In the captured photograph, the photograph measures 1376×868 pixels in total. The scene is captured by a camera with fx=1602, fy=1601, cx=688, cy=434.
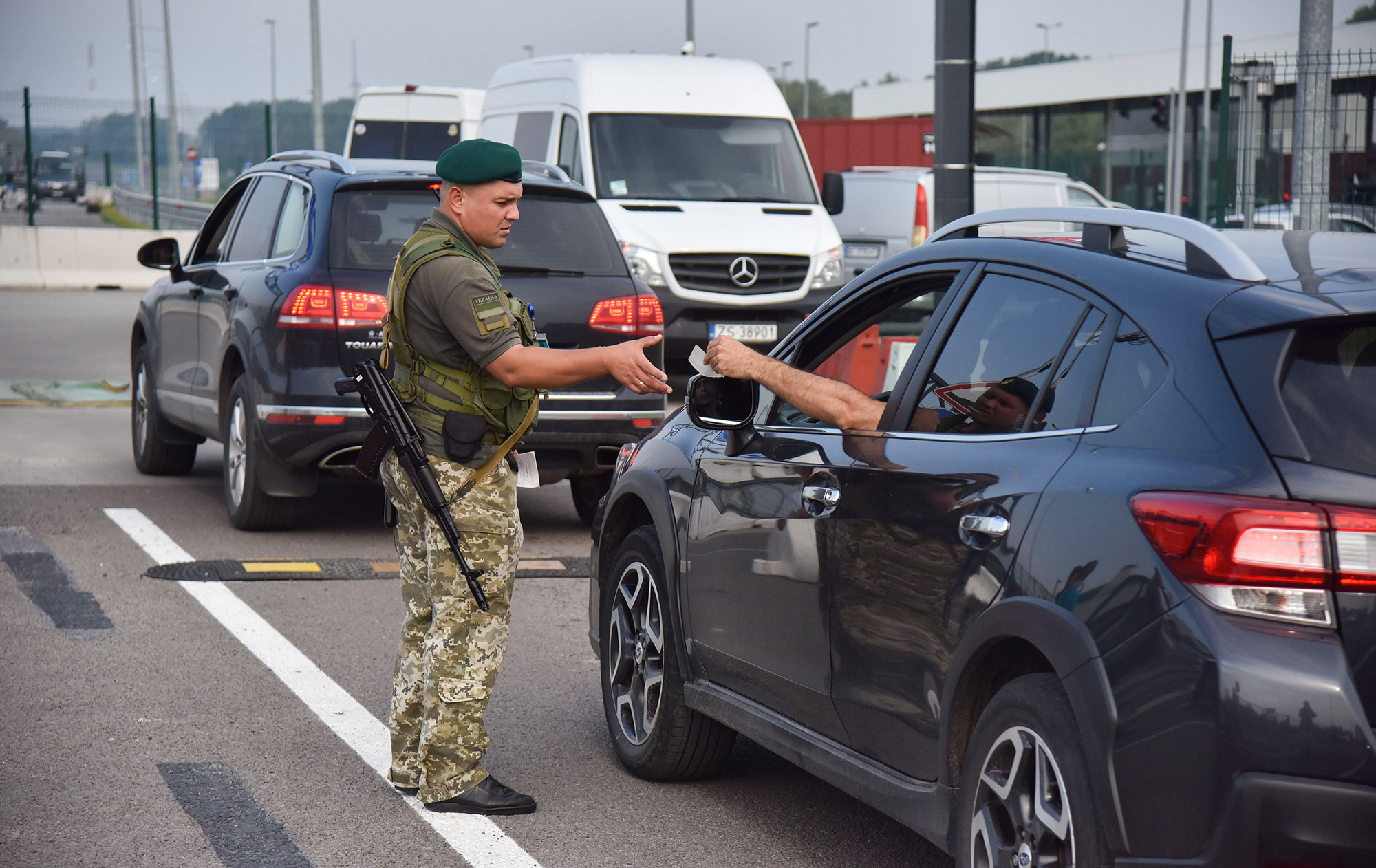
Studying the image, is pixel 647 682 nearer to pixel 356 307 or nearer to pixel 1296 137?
pixel 356 307

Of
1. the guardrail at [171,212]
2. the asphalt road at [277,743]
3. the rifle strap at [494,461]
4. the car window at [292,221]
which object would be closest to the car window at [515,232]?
the car window at [292,221]

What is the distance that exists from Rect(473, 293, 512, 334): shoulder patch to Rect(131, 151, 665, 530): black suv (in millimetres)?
3569

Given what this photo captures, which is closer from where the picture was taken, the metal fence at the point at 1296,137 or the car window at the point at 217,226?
the car window at the point at 217,226

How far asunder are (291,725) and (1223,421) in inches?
140

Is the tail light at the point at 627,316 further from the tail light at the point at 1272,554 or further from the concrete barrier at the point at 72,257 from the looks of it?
the concrete barrier at the point at 72,257

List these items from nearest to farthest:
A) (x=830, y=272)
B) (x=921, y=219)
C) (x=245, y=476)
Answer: (x=245, y=476), (x=830, y=272), (x=921, y=219)

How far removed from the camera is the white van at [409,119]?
76.2ft

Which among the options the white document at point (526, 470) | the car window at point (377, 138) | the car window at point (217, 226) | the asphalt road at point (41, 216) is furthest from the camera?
the asphalt road at point (41, 216)

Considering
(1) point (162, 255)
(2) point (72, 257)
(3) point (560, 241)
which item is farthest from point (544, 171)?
(2) point (72, 257)

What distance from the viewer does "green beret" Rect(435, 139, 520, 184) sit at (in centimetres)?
452

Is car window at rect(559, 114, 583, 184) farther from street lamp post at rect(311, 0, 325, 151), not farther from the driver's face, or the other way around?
street lamp post at rect(311, 0, 325, 151)

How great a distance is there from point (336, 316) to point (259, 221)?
159cm

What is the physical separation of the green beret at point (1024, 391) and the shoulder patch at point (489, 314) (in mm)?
1488

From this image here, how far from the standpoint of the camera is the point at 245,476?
848 centimetres
